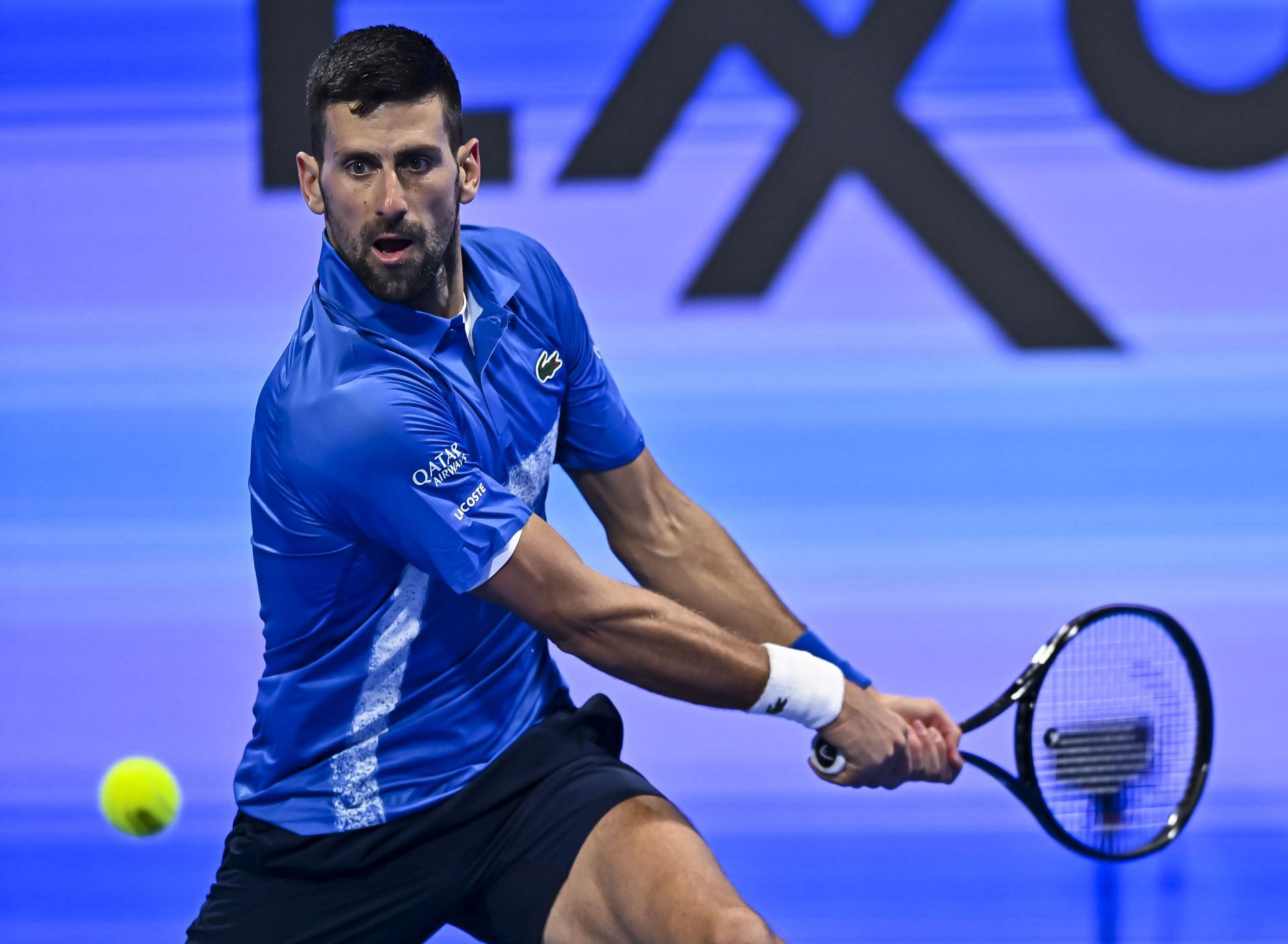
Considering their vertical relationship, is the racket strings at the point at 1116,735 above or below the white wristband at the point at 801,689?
above

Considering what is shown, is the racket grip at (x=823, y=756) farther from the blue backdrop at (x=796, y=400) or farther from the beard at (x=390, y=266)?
the blue backdrop at (x=796, y=400)

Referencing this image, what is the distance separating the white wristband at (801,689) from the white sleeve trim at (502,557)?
435 mm

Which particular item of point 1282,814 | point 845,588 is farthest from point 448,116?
point 1282,814

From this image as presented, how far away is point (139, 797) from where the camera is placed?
3.30 meters

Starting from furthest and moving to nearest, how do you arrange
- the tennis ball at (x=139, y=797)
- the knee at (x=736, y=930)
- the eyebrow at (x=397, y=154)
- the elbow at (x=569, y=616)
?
1. the tennis ball at (x=139, y=797)
2. the eyebrow at (x=397, y=154)
3. the elbow at (x=569, y=616)
4. the knee at (x=736, y=930)

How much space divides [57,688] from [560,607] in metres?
2.50

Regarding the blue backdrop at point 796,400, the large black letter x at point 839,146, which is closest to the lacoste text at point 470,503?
the blue backdrop at point 796,400

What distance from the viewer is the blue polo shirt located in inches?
85.7

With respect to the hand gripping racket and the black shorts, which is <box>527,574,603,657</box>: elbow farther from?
the hand gripping racket

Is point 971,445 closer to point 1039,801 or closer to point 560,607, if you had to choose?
point 1039,801

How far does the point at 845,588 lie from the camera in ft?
13.6

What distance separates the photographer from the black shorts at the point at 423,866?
7.73 feet

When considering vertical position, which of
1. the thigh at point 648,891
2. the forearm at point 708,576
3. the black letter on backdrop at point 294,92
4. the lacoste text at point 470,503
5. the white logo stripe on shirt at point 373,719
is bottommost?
the thigh at point 648,891

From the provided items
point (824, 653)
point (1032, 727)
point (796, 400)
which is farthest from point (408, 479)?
point (796, 400)
